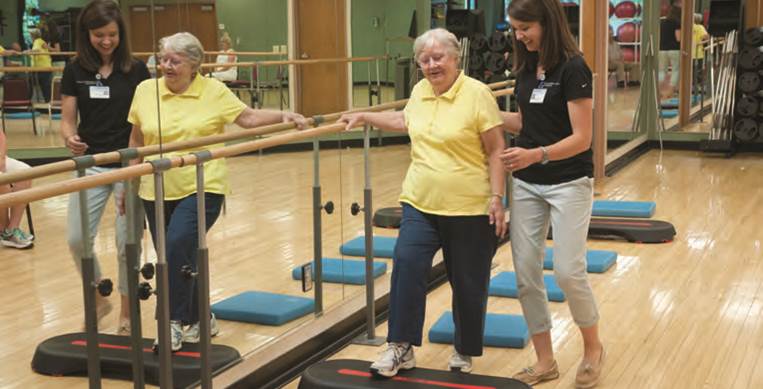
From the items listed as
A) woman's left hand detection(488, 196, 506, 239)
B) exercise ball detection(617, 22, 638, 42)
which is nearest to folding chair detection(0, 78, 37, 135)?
woman's left hand detection(488, 196, 506, 239)

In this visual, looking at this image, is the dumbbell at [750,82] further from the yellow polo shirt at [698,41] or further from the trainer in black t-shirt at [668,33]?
the trainer in black t-shirt at [668,33]

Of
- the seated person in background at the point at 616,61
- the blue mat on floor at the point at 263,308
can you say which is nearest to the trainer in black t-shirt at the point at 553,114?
the blue mat on floor at the point at 263,308

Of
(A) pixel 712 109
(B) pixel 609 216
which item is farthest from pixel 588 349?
(A) pixel 712 109

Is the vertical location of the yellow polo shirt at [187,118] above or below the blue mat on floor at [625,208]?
above

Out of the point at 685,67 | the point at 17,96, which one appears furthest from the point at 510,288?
the point at 685,67

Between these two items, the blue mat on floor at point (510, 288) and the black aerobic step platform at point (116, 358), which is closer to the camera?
the black aerobic step platform at point (116, 358)

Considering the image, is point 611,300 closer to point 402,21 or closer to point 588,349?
point 588,349

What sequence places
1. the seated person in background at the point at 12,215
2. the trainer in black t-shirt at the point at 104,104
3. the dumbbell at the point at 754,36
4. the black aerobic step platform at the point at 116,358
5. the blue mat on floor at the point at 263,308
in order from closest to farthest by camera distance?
the seated person in background at the point at 12,215 < the black aerobic step platform at the point at 116,358 < the trainer in black t-shirt at the point at 104,104 < the blue mat on floor at the point at 263,308 < the dumbbell at the point at 754,36

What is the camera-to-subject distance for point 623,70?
11.6 metres

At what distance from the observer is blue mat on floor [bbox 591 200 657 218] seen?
8.02 m

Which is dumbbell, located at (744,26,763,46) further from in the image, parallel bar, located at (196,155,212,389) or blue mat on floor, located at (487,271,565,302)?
parallel bar, located at (196,155,212,389)

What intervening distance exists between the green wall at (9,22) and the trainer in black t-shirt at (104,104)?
29cm

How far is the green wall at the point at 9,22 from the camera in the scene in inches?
132

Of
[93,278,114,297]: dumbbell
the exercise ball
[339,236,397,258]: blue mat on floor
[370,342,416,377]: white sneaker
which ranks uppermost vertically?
the exercise ball
